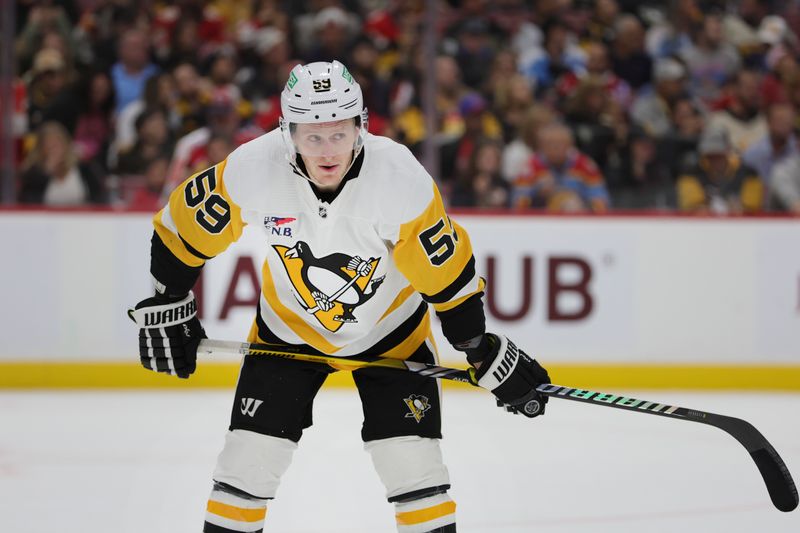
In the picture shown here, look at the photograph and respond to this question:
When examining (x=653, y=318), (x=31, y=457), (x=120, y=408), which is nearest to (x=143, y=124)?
(x=120, y=408)

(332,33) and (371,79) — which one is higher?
(332,33)

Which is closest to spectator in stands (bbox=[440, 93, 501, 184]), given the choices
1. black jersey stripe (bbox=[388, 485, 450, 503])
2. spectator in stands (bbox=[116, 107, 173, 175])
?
spectator in stands (bbox=[116, 107, 173, 175])

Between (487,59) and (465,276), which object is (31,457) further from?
(487,59)

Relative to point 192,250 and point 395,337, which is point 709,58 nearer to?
point 395,337

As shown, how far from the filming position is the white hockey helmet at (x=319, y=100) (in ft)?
8.01

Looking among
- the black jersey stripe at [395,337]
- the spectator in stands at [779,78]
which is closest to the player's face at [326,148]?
the black jersey stripe at [395,337]

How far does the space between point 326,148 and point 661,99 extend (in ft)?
13.7

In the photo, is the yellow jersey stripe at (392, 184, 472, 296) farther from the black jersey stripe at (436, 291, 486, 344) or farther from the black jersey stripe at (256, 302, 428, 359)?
the black jersey stripe at (256, 302, 428, 359)

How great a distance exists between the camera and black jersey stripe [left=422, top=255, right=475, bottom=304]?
2549 mm

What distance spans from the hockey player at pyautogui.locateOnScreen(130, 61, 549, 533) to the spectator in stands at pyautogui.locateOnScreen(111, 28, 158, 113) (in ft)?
11.5

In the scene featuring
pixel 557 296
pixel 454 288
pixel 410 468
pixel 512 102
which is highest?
pixel 512 102

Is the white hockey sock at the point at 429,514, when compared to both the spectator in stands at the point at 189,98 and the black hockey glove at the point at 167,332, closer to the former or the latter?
the black hockey glove at the point at 167,332

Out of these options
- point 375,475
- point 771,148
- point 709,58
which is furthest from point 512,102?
point 375,475

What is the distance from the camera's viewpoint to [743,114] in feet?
19.8
